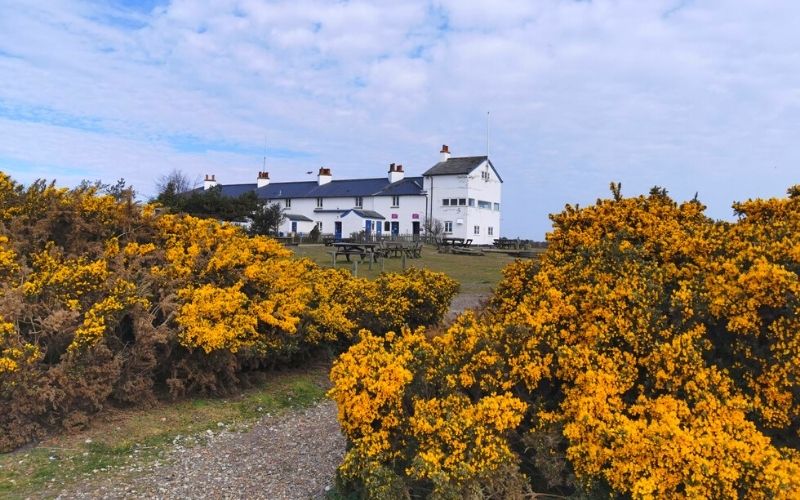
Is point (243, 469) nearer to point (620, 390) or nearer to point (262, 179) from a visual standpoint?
point (620, 390)

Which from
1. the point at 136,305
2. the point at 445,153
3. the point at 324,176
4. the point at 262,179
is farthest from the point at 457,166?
the point at 136,305

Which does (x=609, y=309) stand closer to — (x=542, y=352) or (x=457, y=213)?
(x=542, y=352)

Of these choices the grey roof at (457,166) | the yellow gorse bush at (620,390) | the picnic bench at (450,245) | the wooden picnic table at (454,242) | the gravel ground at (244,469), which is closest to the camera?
the yellow gorse bush at (620,390)

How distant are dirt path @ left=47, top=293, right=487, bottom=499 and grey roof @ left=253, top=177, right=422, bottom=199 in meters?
48.5

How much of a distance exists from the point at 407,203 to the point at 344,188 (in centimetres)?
824

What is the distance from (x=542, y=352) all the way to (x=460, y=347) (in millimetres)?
550

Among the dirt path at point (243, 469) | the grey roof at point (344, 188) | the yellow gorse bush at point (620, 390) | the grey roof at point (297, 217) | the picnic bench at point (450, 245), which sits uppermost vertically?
the grey roof at point (344, 188)

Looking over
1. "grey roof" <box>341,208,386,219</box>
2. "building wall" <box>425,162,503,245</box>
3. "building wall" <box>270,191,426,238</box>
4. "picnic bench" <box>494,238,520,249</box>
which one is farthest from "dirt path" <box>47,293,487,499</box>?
"grey roof" <box>341,208,386,219</box>

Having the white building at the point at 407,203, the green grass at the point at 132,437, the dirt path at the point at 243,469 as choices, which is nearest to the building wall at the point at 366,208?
the white building at the point at 407,203

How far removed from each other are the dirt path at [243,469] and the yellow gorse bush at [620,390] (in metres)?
1.07

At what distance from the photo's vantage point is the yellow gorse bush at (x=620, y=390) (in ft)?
9.32

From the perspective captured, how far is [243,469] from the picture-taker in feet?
15.3

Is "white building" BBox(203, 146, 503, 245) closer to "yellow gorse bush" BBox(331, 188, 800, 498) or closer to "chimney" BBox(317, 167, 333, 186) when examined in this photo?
"chimney" BBox(317, 167, 333, 186)

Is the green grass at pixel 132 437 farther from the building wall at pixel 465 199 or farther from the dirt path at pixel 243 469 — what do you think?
the building wall at pixel 465 199
